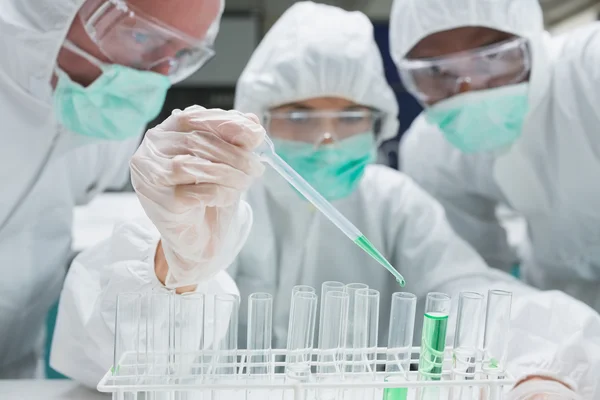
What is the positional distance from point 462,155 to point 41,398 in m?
1.61

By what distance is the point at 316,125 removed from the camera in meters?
1.43

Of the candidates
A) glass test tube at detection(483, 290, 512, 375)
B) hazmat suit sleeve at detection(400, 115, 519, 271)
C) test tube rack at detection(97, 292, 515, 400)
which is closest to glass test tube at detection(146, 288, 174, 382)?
test tube rack at detection(97, 292, 515, 400)

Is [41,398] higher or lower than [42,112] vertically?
lower

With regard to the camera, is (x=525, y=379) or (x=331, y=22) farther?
(x=331, y=22)

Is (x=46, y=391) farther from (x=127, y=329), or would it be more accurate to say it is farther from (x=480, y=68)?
(x=480, y=68)

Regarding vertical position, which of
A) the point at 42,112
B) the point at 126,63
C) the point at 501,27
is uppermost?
the point at 501,27

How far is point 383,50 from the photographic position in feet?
12.0

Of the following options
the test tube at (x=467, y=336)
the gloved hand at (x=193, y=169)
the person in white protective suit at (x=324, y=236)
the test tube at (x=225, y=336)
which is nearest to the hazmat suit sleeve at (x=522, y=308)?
the person in white protective suit at (x=324, y=236)

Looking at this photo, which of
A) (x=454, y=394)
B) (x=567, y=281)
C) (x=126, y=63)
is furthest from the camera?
(x=567, y=281)

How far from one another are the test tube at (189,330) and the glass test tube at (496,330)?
0.42 meters

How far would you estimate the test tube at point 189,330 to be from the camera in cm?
75

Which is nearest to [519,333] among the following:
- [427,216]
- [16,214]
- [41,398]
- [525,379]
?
[525,379]

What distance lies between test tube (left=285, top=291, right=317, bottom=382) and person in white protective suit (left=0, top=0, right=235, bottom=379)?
48cm

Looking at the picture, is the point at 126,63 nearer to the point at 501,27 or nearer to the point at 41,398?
the point at 41,398
